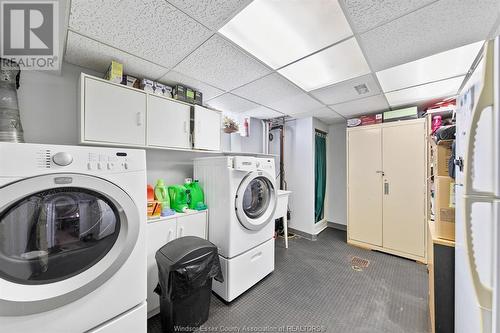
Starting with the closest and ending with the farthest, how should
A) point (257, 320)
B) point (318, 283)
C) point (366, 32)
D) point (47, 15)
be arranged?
point (47, 15), point (366, 32), point (257, 320), point (318, 283)

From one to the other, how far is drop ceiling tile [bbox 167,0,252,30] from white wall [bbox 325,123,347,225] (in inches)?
133

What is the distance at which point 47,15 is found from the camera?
1113mm

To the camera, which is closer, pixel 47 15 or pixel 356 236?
pixel 47 15

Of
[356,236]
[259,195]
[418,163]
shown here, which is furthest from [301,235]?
[418,163]

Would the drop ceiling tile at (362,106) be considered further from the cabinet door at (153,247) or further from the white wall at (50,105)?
the white wall at (50,105)

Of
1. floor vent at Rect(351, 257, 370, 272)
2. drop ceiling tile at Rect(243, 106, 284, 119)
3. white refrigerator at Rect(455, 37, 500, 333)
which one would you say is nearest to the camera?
white refrigerator at Rect(455, 37, 500, 333)

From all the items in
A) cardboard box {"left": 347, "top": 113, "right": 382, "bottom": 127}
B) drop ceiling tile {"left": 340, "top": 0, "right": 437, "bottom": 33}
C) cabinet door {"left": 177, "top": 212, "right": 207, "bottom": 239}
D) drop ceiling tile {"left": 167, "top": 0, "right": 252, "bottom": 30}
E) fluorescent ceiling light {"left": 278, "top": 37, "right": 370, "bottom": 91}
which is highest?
fluorescent ceiling light {"left": 278, "top": 37, "right": 370, "bottom": 91}

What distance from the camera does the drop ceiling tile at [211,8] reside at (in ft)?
3.42

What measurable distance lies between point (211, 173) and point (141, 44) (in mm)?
1157

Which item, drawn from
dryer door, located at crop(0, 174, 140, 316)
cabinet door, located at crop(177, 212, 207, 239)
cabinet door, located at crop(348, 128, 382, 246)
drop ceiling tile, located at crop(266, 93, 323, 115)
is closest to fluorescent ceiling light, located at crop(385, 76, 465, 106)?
cabinet door, located at crop(348, 128, 382, 246)

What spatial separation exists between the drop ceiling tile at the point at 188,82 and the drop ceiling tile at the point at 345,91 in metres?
1.20

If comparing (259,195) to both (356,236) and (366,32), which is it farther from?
(356,236)

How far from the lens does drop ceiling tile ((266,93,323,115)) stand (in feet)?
8.16

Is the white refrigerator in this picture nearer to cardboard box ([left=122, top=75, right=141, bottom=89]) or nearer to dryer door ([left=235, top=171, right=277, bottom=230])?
dryer door ([left=235, top=171, right=277, bottom=230])
